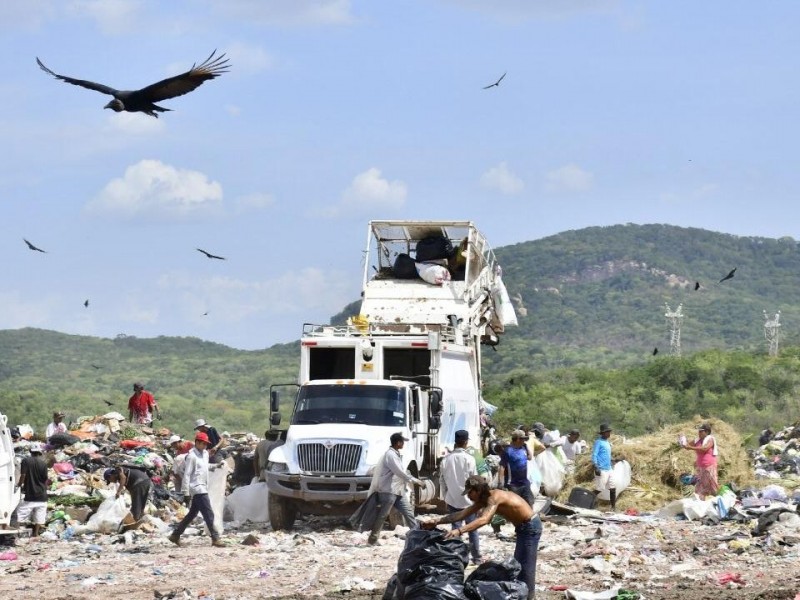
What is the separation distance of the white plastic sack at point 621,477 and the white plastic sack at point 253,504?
469 cm

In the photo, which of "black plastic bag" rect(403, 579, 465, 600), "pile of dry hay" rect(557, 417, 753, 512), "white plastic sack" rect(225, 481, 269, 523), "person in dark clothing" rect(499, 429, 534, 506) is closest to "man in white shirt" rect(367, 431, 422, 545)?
"person in dark clothing" rect(499, 429, 534, 506)

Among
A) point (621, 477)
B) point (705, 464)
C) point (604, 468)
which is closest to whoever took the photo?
point (705, 464)

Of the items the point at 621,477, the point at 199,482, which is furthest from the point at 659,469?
the point at 199,482

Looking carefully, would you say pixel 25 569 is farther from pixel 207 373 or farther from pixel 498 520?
pixel 207 373

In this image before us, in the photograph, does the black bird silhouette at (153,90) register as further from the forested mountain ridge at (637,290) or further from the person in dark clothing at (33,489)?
the forested mountain ridge at (637,290)

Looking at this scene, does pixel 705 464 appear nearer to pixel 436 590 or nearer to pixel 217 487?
pixel 217 487

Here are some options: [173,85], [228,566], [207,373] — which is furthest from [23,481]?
[207,373]

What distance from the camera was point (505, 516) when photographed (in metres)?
9.89

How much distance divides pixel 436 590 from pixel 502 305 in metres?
14.4

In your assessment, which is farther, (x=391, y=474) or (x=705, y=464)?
(x=705, y=464)

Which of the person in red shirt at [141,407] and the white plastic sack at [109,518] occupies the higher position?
the person in red shirt at [141,407]

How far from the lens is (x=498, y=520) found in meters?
16.5

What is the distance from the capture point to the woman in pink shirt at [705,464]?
1798cm

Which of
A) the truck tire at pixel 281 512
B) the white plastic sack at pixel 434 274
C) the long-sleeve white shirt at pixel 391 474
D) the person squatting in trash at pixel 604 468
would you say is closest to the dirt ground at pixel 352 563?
the truck tire at pixel 281 512
